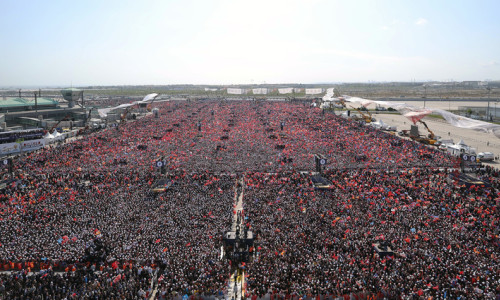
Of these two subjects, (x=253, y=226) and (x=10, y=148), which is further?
(x=10, y=148)

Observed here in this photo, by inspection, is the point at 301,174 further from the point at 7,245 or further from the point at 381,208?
the point at 7,245

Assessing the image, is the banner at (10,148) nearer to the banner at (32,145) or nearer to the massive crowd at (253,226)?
the banner at (32,145)

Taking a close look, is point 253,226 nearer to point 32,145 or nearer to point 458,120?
point 458,120

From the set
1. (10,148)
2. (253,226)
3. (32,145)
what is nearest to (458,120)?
(253,226)

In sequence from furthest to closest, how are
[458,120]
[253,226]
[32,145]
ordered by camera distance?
[32,145] < [458,120] < [253,226]

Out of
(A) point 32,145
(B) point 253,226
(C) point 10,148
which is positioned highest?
(A) point 32,145

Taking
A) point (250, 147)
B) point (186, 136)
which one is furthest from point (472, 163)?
point (186, 136)

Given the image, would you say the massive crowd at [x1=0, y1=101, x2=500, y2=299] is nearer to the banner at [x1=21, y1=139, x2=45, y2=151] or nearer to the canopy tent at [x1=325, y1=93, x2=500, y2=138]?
the canopy tent at [x1=325, y1=93, x2=500, y2=138]

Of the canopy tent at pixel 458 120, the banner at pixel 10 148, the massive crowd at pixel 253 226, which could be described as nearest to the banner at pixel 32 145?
the banner at pixel 10 148
